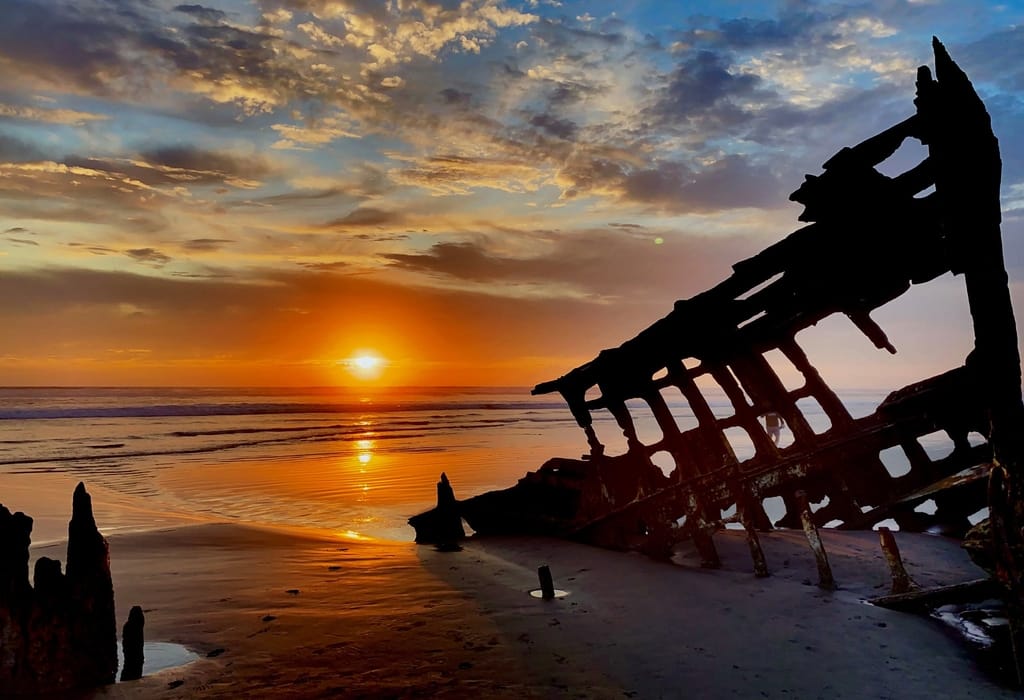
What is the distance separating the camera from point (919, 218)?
267 inches

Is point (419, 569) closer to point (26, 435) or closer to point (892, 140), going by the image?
point (892, 140)

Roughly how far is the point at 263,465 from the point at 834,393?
62.4ft

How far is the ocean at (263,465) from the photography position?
1410cm

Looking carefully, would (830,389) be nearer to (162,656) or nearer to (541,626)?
(541,626)

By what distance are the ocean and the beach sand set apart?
4450 mm

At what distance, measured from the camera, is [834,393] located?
8523mm

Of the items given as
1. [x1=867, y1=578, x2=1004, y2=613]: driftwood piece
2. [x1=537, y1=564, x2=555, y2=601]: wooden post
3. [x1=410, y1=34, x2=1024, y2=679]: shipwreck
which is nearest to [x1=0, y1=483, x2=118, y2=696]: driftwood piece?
[x1=537, y1=564, x2=555, y2=601]: wooden post

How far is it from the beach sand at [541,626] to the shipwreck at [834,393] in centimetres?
82

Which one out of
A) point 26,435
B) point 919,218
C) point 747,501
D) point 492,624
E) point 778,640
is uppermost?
point 26,435

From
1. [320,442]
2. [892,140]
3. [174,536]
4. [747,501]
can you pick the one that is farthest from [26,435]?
[892,140]

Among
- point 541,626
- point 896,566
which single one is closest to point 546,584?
point 541,626

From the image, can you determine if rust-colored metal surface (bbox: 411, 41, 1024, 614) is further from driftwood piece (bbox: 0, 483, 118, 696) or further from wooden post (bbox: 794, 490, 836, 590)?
driftwood piece (bbox: 0, 483, 118, 696)

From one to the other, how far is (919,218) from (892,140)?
91 cm

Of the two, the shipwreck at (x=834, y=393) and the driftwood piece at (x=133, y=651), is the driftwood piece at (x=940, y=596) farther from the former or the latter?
the driftwood piece at (x=133, y=651)
